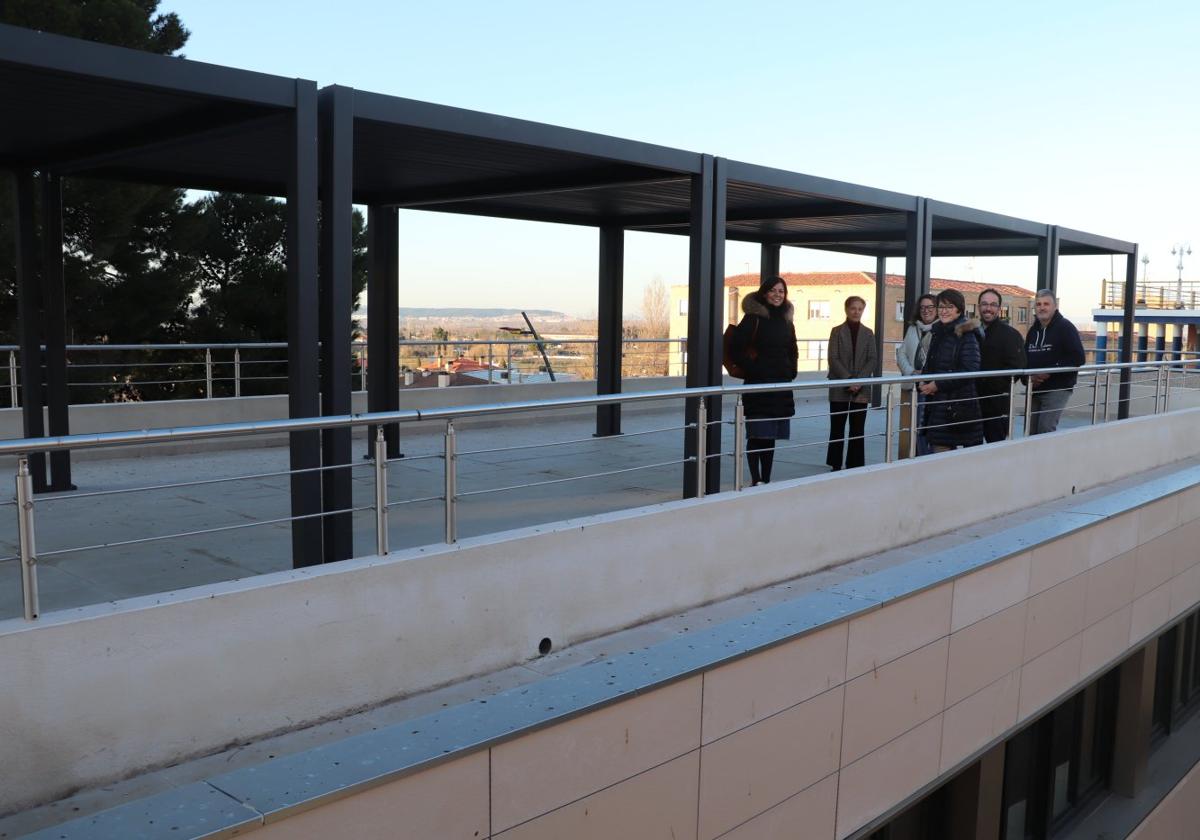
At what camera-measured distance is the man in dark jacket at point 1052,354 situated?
368 inches

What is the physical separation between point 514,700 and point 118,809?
140cm

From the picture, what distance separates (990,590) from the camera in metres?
6.20

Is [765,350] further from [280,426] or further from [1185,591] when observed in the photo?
[1185,591]

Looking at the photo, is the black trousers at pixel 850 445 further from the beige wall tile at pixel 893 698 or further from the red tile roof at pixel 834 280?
the red tile roof at pixel 834 280

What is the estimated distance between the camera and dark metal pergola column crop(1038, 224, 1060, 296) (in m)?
12.9

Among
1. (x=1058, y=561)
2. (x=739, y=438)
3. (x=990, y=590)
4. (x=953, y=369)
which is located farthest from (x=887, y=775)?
(x=953, y=369)

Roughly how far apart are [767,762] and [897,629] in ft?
3.70

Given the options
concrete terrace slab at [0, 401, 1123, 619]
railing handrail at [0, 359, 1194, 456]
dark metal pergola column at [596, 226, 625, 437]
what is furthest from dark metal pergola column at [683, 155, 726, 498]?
dark metal pergola column at [596, 226, 625, 437]

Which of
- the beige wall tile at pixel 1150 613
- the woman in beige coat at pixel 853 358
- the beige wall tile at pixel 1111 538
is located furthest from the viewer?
the woman in beige coat at pixel 853 358

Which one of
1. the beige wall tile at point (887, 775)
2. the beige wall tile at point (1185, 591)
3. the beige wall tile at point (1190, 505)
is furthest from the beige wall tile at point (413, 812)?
the beige wall tile at point (1185, 591)

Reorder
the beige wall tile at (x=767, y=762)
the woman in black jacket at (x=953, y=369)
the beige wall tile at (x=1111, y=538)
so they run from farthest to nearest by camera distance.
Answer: the woman in black jacket at (x=953, y=369) → the beige wall tile at (x=1111, y=538) → the beige wall tile at (x=767, y=762)

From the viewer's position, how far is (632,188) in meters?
8.59

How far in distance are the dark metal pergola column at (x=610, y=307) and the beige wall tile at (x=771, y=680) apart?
7.00 m

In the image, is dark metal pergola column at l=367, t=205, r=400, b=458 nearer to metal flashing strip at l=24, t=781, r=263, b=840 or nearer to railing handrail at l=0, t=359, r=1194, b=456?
railing handrail at l=0, t=359, r=1194, b=456
